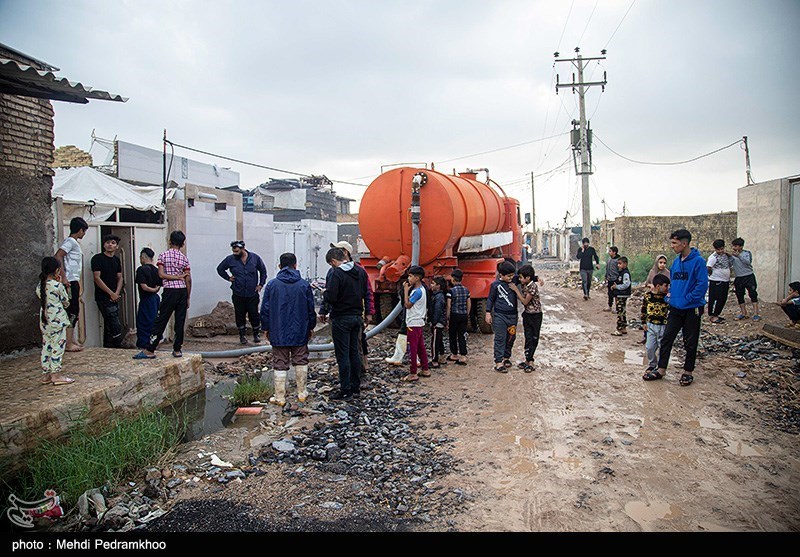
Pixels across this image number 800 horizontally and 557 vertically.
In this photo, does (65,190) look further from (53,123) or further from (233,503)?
(233,503)

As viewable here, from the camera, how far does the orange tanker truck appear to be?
8.81 m

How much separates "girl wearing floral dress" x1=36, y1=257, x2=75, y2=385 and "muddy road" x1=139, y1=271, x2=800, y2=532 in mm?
1709

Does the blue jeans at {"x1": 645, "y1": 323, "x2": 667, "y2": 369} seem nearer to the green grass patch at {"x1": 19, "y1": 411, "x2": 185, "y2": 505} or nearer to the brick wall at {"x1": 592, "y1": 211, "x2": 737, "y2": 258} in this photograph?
the green grass patch at {"x1": 19, "y1": 411, "x2": 185, "y2": 505}

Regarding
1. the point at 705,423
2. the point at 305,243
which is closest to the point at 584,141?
the point at 305,243

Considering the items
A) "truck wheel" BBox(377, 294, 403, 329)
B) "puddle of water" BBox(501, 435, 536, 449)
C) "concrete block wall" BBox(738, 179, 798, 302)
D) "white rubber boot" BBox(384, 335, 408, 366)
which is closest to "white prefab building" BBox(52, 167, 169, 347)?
"truck wheel" BBox(377, 294, 403, 329)

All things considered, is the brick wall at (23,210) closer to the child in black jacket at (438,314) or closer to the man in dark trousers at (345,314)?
the man in dark trousers at (345,314)

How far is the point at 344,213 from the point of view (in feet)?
127

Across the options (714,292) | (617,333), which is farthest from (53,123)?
(714,292)

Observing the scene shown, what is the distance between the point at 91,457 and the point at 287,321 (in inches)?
95.3

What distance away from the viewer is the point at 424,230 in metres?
8.93

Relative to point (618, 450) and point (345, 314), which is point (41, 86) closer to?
point (345, 314)

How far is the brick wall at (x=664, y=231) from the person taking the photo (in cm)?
2250
